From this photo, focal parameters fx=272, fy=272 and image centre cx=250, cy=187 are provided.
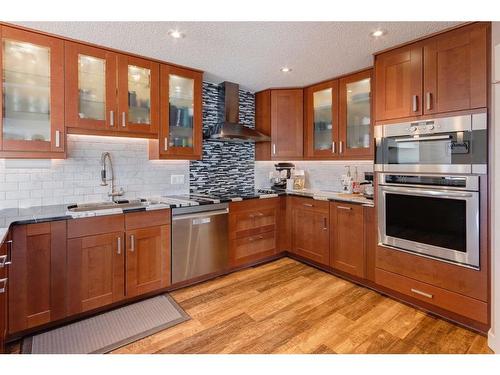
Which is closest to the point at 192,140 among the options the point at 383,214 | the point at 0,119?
the point at 0,119

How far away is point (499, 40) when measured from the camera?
1.82 metres

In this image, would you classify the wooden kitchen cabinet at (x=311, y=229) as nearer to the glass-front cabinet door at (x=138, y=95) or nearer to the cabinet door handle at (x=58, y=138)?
the glass-front cabinet door at (x=138, y=95)

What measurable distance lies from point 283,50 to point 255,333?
7.98 ft

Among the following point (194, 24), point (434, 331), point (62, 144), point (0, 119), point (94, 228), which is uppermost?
point (194, 24)

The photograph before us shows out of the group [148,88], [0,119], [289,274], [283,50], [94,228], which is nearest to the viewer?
[0,119]

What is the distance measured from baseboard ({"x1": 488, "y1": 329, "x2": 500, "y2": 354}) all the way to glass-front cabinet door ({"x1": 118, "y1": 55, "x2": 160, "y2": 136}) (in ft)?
10.5

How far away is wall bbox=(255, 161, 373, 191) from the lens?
3.54m

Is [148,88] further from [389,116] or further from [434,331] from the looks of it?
[434,331]

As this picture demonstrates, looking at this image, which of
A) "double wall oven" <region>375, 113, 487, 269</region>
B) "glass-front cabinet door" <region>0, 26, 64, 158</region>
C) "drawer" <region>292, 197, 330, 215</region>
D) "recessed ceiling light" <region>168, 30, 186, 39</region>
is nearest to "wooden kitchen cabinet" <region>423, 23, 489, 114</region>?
"double wall oven" <region>375, 113, 487, 269</region>

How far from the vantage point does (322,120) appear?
3531 millimetres

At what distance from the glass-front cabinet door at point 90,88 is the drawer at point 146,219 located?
854mm

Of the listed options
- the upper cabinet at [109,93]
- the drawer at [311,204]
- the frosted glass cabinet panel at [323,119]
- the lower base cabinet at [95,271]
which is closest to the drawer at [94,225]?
the lower base cabinet at [95,271]

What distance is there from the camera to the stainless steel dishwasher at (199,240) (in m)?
2.67

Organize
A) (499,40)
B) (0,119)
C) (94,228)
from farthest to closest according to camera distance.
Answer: (94,228), (0,119), (499,40)
